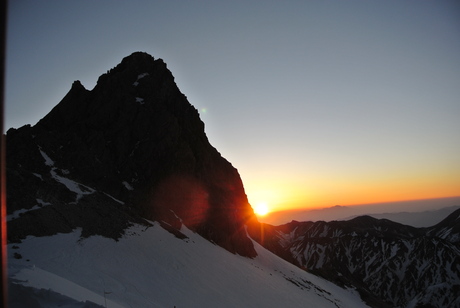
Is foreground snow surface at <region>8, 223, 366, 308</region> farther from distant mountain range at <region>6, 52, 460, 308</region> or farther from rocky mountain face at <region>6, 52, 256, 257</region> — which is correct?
rocky mountain face at <region>6, 52, 256, 257</region>

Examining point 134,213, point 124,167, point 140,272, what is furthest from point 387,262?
point 140,272

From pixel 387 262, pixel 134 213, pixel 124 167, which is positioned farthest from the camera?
pixel 387 262

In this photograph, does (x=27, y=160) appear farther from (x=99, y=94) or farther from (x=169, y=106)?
(x=169, y=106)

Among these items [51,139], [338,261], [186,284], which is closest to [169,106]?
[51,139]

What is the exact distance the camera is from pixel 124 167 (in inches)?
1800

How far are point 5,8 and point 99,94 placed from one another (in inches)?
2238

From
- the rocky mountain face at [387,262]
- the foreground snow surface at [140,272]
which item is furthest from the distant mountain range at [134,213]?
the rocky mountain face at [387,262]

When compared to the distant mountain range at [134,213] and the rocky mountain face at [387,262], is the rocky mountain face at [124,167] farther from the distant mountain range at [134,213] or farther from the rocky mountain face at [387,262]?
the rocky mountain face at [387,262]

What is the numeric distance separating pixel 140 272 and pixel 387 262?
14719 cm

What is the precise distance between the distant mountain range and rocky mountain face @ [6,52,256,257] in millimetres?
181

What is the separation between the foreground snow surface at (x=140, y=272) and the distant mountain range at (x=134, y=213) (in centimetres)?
13

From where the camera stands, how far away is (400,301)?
11056cm

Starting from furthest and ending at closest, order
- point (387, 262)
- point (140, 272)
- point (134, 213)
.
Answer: point (387, 262), point (134, 213), point (140, 272)

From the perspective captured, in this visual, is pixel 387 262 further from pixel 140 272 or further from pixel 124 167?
pixel 140 272
